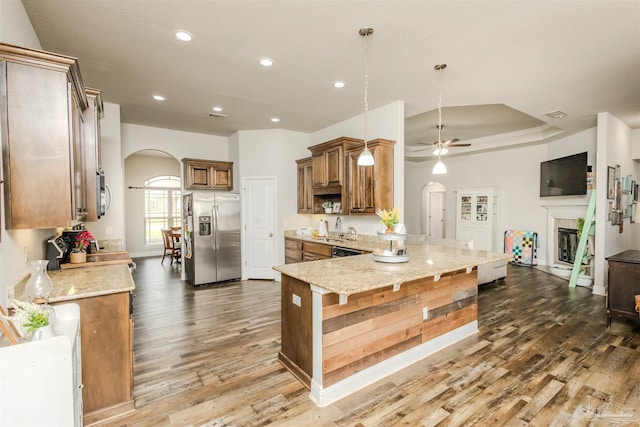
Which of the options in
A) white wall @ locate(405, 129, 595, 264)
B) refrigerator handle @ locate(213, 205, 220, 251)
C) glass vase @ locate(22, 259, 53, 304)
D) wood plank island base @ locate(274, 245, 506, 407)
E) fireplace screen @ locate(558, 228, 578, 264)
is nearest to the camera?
glass vase @ locate(22, 259, 53, 304)

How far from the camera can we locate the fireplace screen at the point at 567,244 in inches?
249

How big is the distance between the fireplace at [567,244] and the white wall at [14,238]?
27.4ft

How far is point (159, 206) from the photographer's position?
372 inches

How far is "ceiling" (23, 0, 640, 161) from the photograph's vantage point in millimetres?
2355

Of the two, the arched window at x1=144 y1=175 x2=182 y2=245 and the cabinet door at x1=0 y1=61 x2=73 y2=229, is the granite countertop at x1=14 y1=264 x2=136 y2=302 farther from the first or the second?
the arched window at x1=144 y1=175 x2=182 y2=245

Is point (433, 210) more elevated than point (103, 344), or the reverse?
point (433, 210)

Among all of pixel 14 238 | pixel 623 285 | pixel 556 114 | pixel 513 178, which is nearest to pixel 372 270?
pixel 14 238

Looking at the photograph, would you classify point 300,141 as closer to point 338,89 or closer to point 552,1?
point 338,89

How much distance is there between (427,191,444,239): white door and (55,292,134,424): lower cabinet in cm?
899

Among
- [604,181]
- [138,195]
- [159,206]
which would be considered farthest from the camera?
[159,206]

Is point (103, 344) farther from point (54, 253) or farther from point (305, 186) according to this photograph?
point (305, 186)

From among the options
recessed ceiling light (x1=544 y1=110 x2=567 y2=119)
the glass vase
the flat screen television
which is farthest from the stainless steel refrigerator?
the flat screen television

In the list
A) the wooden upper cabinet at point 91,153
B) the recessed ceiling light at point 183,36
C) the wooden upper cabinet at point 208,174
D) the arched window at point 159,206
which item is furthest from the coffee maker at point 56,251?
the arched window at point 159,206

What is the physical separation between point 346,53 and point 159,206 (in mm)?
8365
